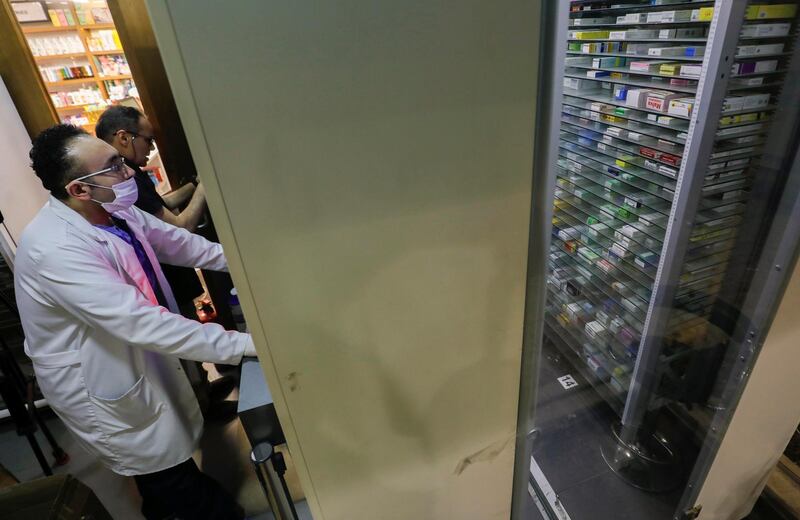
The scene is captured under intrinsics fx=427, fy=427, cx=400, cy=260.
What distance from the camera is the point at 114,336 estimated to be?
4.28 ft

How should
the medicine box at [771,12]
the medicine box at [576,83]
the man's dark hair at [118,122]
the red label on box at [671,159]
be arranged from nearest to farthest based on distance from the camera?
the medicine box at [771,12] < the red label on box at [671,159] < the medicine box at [576,83] < the man's dark hair at [118,122]

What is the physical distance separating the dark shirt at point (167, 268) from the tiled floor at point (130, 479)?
0.83m

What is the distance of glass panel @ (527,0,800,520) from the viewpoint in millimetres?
1188

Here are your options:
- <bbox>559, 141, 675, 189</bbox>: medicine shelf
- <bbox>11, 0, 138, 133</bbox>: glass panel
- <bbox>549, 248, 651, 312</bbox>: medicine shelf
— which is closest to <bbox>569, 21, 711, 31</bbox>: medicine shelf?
<bbox>559, 141, 675, 189</bbox>: medicine shelf

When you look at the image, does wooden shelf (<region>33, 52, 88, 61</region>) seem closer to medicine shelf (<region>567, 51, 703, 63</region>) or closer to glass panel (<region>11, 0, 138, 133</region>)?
glass panel (<region>11, 0, 138, 133</region>)

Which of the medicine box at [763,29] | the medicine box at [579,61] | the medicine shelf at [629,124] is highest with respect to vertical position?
the medicine box at [763,29]

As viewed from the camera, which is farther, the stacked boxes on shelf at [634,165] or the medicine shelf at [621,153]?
the medicine shelf at [621,153]

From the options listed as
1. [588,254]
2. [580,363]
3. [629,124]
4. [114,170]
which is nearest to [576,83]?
[629,124]

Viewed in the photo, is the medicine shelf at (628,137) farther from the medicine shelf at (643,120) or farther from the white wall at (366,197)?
the white wall at (366,197)

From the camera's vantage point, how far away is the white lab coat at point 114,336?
124 centimetres

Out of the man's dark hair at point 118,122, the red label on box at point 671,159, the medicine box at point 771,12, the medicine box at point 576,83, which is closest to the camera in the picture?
the medicine box at point 771,12

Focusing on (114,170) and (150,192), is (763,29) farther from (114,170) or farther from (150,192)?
(150,192)

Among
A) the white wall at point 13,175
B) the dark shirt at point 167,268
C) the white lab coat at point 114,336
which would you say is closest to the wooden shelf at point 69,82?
the white wall at point 13,175

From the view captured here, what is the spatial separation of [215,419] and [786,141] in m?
2.86
